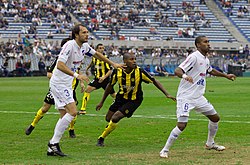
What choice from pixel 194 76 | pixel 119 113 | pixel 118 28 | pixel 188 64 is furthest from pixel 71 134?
pixel 118 28

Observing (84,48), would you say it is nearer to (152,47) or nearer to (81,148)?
(81,148)

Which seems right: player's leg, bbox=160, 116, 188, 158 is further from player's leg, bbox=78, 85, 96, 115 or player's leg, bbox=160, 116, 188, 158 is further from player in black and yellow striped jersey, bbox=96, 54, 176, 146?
player's leg, bbox=78, 85, 96, 115

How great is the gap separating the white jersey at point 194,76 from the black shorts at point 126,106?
6.30ft

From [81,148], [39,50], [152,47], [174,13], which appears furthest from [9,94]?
[174,13]

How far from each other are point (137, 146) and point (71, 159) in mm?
2270

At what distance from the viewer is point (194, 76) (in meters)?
12.8

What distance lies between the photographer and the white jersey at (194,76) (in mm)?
12703

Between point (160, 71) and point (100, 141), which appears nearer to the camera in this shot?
point (100, 141)

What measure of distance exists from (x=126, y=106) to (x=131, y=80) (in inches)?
22.5

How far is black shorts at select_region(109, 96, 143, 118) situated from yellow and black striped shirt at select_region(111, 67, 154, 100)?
92mm

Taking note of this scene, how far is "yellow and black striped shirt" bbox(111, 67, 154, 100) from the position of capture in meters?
14.5

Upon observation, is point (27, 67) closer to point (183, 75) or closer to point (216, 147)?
point (216, 147)

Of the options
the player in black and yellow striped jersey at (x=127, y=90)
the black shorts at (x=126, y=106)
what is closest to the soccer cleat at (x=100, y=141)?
the player in black and yellow striped jersey at (x=127, y=90)

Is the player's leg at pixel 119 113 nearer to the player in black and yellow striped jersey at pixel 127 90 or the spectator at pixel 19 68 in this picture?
the player in black and yellow striped jersey at pixel 127 90
